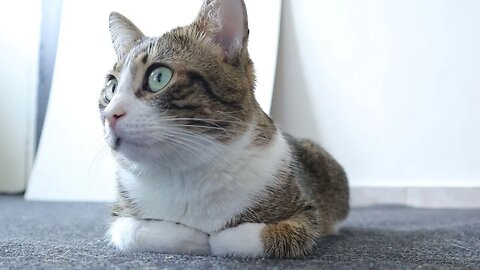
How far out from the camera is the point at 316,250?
42.4 inches

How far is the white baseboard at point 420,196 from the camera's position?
2.35 meters

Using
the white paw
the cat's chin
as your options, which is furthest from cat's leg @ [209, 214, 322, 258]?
the cat's chin

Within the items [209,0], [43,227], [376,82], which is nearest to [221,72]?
[209,0]

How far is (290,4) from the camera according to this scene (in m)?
2.58

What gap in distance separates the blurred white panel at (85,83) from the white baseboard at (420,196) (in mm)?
645

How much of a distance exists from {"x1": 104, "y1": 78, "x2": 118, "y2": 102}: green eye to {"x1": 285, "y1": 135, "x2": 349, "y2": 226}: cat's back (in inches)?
20.7

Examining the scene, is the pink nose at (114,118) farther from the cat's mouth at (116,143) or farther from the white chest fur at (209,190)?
the white chest fur at (209,190)

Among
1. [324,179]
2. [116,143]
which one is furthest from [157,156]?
[324,179]

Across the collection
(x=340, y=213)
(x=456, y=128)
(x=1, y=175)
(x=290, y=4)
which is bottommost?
(x=1, y=175)

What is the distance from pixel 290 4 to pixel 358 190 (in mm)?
932

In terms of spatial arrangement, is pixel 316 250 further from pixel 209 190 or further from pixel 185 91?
pixel 185 91

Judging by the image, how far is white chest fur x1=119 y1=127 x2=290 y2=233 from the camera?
97 cm

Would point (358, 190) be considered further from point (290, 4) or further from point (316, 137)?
point (290, 4)

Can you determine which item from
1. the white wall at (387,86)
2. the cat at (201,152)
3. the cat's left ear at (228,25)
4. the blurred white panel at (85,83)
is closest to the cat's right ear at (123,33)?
the cat at (201,152)
